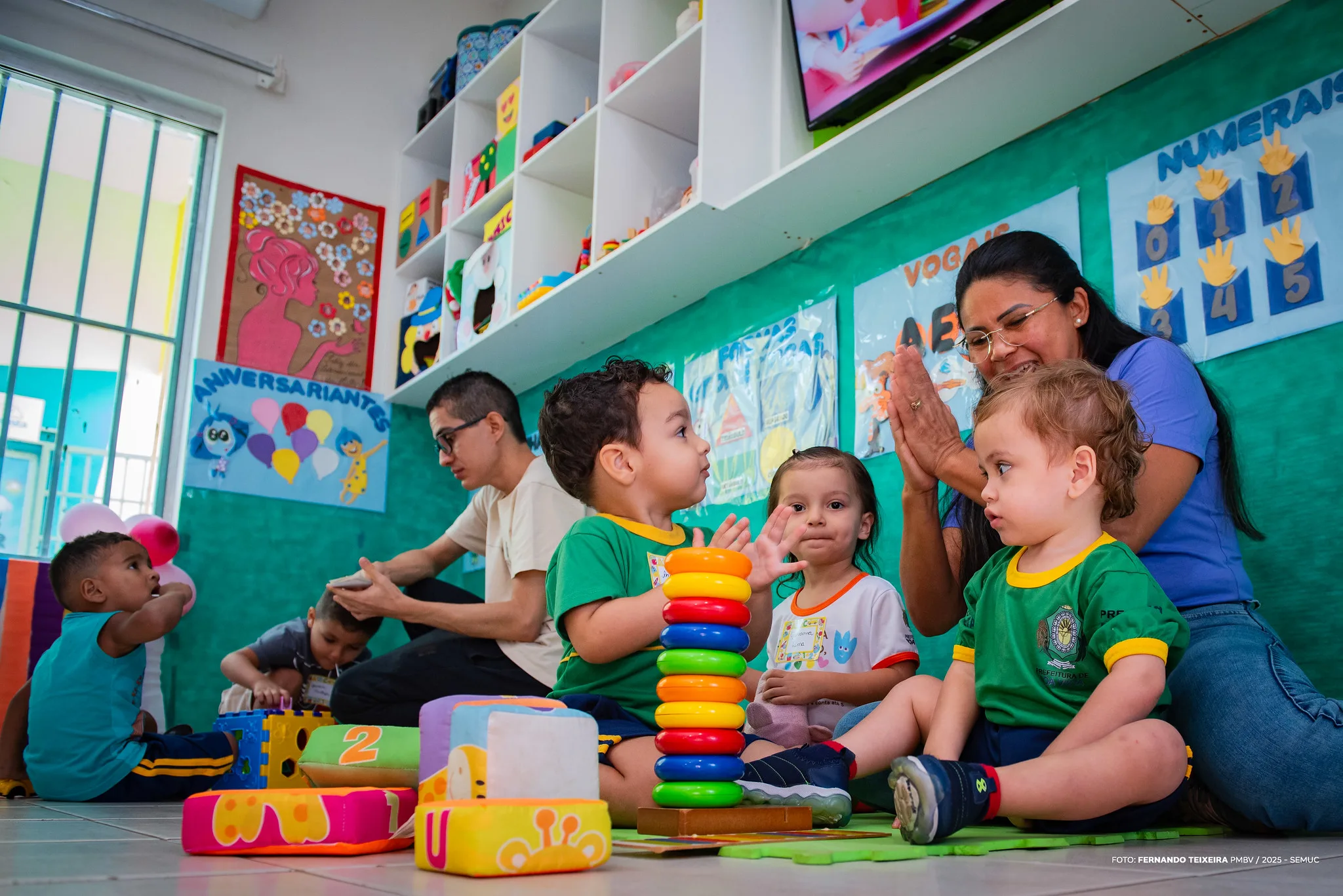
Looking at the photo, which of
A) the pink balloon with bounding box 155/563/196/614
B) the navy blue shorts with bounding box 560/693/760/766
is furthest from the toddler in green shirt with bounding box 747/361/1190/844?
the pink balloon with bounding box 155/563/196/614

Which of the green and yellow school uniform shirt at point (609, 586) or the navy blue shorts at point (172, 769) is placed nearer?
the green and yellow school uniform shirt at point (609, 586)

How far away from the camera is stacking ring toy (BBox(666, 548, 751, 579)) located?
120 cm

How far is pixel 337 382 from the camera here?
413cm

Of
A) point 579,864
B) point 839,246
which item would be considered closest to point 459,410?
point 839,246

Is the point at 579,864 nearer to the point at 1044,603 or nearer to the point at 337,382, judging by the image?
the point at 1044,603

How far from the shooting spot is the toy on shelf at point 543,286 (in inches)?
127

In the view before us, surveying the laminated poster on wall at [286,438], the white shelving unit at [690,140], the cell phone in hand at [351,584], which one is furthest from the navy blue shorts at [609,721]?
the laminated poster on wall at [286,438]

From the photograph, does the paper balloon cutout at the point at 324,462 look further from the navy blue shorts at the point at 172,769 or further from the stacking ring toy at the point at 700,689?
the stacking ring toy at the point at 700,689

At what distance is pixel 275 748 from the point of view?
2.66m

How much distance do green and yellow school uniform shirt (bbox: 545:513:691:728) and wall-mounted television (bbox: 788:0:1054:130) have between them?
1.17 m

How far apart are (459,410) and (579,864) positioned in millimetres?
1949

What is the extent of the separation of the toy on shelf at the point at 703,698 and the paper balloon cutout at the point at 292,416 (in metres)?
3.15

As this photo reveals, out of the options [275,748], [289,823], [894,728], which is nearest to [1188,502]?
[894,728]

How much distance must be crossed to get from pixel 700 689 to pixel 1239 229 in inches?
53.5
